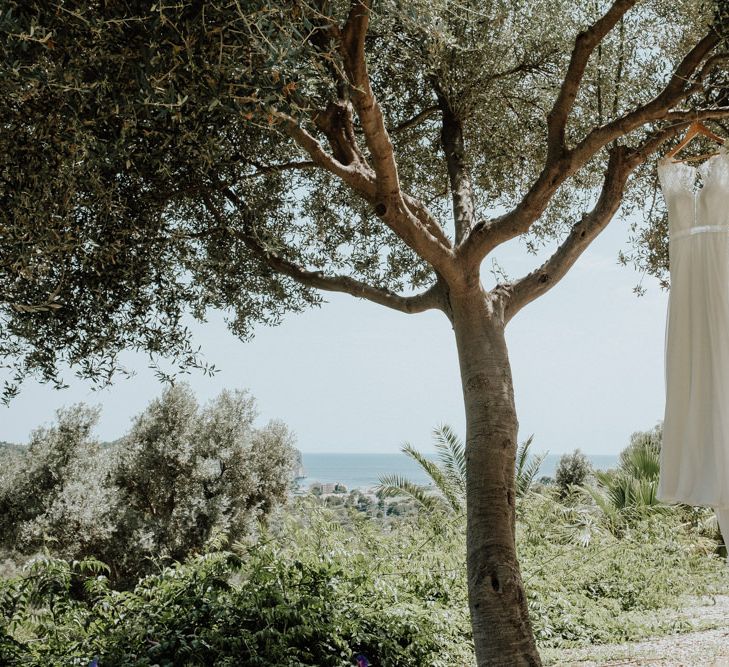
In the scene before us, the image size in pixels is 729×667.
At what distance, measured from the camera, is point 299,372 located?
101062 mm

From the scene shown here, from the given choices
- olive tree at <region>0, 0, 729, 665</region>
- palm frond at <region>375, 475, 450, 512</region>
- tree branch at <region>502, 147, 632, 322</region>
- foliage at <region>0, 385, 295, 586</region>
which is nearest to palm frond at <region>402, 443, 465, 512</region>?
palm frond at <region>375, 475, 450, 512</region>

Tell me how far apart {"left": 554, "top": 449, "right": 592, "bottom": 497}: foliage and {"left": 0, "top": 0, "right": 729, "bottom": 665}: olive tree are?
13.8 m

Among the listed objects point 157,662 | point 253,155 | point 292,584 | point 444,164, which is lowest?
point 157,662

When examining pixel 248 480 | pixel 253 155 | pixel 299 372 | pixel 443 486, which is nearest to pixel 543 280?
pixel 253 155

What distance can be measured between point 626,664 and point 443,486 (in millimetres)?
7017

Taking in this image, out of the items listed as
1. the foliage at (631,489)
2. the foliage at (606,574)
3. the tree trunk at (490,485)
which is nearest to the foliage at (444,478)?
the foliage at (606,574)

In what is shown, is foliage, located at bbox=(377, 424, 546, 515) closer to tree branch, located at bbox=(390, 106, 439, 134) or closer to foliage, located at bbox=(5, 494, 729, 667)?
foliage, located at bbox=(5, 494, 729, 667)

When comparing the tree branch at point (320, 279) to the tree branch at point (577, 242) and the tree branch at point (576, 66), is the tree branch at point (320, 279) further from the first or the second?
the tree branch at point (576, 66)

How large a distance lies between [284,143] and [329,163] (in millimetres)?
1515

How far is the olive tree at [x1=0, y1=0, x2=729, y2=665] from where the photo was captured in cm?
354

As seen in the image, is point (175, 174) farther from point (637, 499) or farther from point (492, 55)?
point (637, 499)

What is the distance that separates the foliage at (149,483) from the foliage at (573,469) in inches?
330

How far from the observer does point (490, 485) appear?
5164mm

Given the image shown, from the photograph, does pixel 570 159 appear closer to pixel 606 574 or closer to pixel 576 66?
pixel 576 66
